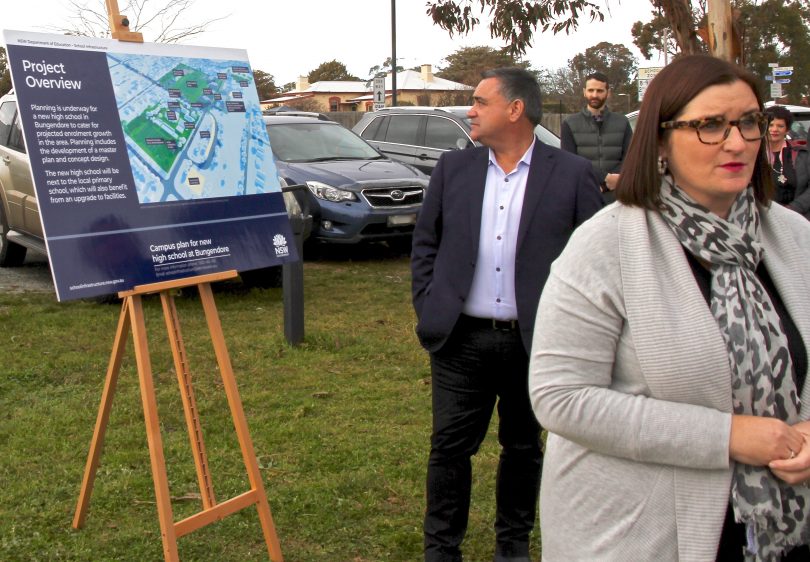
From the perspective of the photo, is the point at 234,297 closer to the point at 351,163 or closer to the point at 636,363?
the point at 351,163

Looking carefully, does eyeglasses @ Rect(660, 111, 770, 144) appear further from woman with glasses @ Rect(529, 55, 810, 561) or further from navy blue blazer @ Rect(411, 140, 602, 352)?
navy blue blazer @ Rect(411, 140, 602, 352)

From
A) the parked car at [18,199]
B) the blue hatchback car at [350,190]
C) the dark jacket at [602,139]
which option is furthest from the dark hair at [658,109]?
the blue hatchback car at [350,190]

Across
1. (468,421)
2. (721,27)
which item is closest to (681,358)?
(468,421)

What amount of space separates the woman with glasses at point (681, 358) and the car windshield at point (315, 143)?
10.2 m

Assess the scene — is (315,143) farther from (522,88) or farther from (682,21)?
(522,88)

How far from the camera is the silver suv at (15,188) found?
10.2 meters

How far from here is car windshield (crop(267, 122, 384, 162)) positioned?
12359mm

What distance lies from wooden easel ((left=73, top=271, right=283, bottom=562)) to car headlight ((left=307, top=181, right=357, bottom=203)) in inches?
291

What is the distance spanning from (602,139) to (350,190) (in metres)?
3.61

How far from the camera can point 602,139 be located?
901cm

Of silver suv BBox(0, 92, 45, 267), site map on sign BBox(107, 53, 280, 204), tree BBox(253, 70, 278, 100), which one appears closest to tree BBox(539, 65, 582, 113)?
tree BBox(253, 70, 278, 100)

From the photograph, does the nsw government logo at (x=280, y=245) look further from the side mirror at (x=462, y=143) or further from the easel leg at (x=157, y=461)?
the side mirror at (x=462, y=143)

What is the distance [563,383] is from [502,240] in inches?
66.9

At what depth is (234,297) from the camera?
31.9 ft
